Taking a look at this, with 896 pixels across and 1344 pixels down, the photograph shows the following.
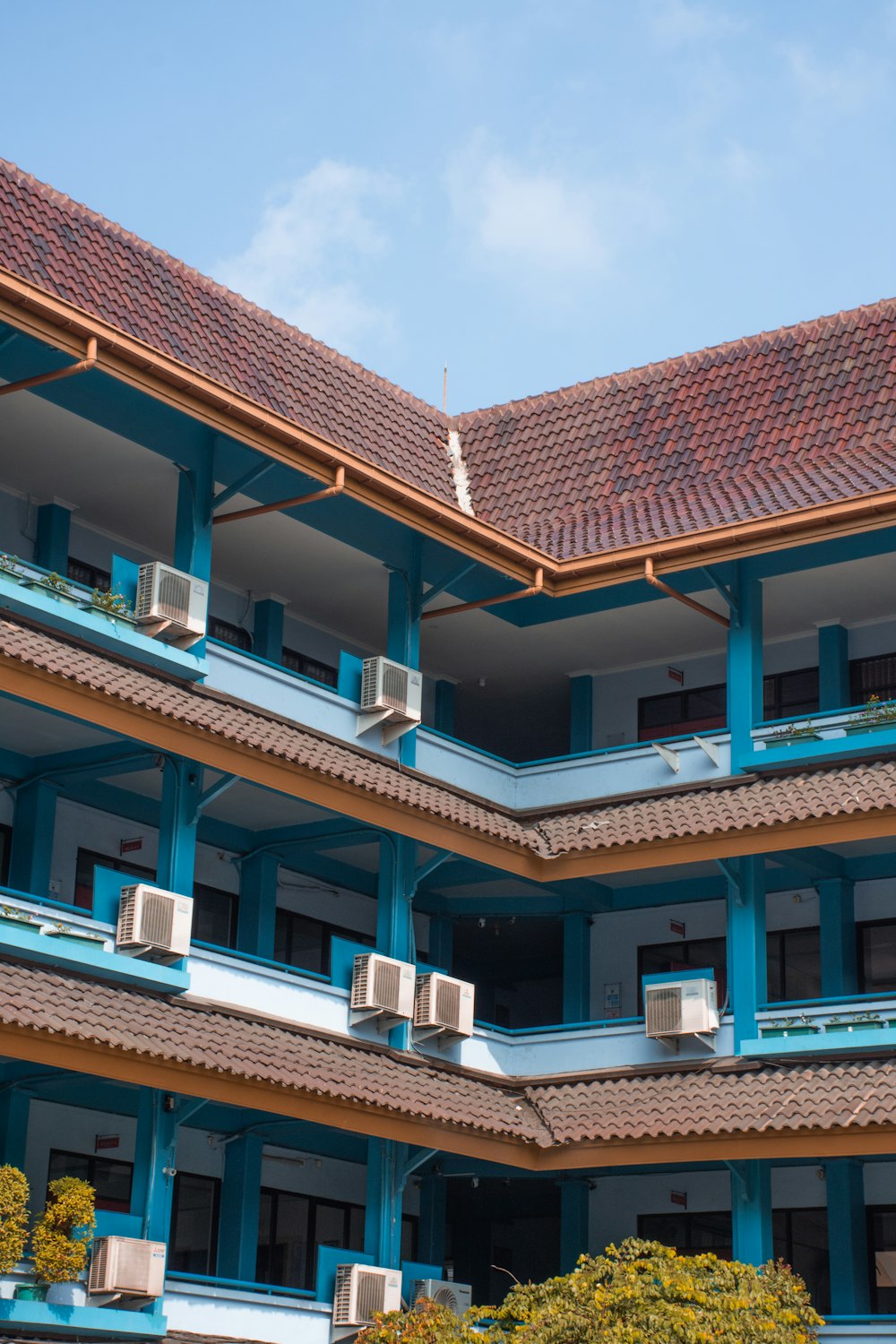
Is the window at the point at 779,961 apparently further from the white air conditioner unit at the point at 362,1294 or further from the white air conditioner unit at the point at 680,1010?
the white air conditioner unit at the point at 362,1294

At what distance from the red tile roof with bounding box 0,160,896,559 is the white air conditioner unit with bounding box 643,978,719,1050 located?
574 cm

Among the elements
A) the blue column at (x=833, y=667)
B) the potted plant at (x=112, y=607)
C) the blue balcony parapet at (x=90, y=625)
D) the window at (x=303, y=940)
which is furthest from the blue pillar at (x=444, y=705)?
the potted plant at (x=112, y=607)

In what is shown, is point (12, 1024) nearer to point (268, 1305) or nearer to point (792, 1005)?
point (268, 1305)

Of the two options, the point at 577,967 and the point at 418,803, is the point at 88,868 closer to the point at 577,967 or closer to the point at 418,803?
the point at 418,803

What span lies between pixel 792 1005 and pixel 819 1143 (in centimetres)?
228

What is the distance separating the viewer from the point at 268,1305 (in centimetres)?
2217

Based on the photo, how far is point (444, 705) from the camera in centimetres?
3130

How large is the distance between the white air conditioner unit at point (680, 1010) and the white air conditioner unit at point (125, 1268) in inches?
302

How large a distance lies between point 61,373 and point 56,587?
2334mm

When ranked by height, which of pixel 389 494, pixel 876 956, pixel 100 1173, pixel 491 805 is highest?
pixel 389 494

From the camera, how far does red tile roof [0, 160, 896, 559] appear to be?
86.2ft

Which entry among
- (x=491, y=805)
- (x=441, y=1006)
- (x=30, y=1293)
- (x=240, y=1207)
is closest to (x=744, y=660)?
(x=491, y=805)

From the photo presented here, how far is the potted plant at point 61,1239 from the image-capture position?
19.5m

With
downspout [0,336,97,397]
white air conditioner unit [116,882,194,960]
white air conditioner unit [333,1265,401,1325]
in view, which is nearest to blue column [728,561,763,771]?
white air conditioner unit [333,1265,401,1325]
